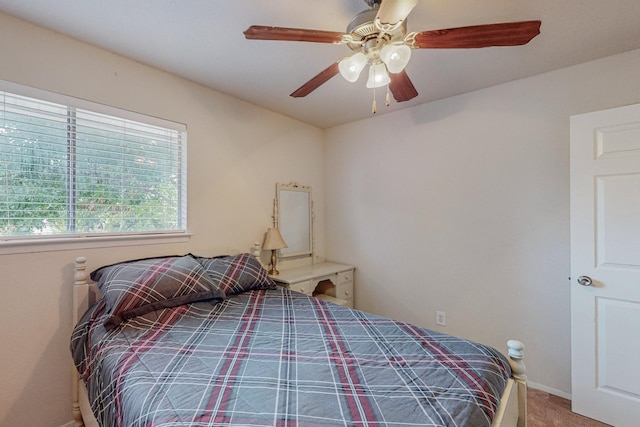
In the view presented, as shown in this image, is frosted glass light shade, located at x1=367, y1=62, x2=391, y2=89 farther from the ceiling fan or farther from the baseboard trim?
the baseboard trim

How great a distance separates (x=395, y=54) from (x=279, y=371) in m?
1.41

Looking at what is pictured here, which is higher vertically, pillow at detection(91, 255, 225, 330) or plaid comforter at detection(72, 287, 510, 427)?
pillow at detection(91, 255, 225, 330)

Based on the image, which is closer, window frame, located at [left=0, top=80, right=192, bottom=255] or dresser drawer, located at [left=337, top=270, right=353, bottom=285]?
window frame, located at [left=0, top=80, right=192, bottom=255]

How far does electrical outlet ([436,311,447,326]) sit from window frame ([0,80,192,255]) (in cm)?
236

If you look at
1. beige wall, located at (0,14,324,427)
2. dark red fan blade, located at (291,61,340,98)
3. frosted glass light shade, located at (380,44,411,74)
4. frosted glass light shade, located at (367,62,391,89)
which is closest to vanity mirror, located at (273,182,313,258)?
beige wall, located at (0,14,324,427)

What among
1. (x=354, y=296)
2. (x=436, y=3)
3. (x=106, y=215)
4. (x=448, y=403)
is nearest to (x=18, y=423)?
(x=106, y=215)

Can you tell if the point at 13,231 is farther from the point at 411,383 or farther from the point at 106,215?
the point at 411,383

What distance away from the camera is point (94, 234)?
6.04 ft

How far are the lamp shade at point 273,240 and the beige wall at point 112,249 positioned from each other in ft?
0.37

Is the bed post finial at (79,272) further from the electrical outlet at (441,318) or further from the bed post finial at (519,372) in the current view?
the electrical outlet at (441,318)

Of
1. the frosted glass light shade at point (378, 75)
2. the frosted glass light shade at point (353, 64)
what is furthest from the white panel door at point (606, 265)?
the frosted glass light shade at point (353, 64)

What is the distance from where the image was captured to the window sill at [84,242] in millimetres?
1556

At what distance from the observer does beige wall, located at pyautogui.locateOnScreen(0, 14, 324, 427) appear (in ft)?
5.16

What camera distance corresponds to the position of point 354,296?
3297mm
